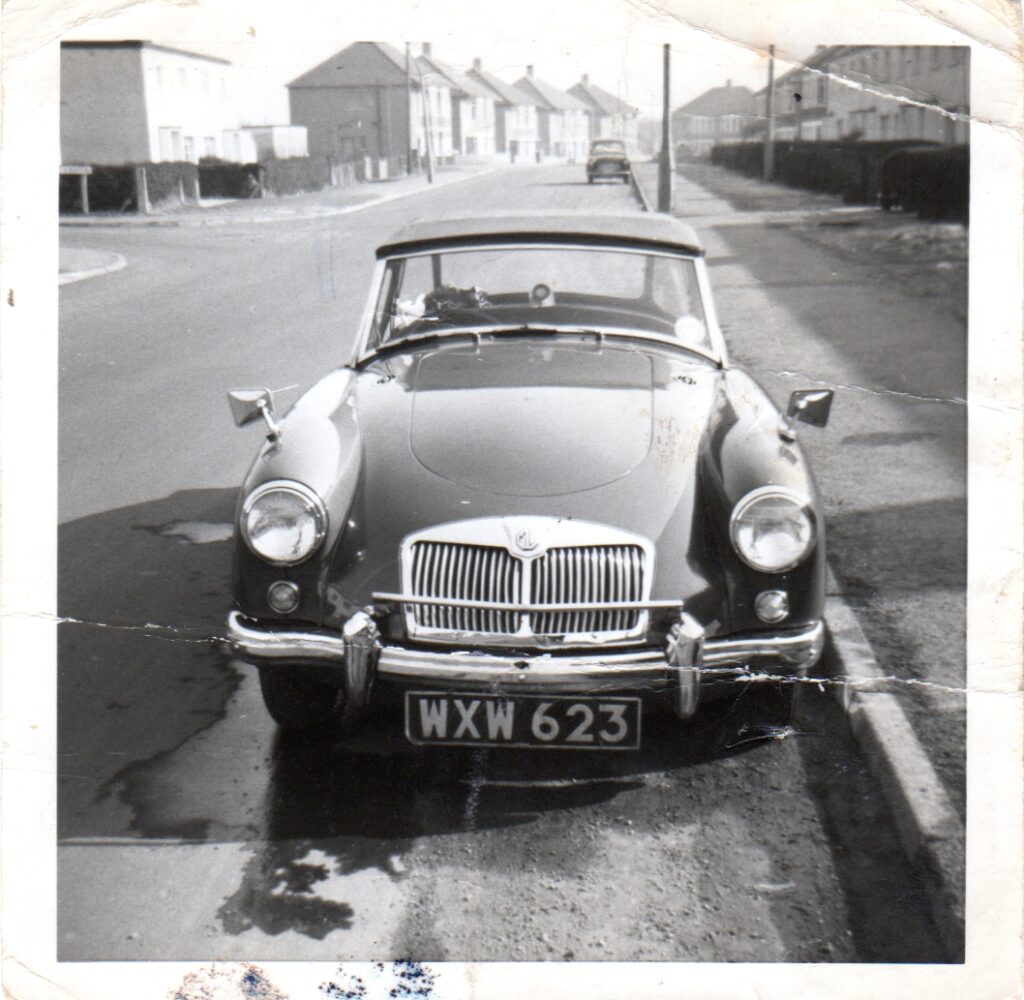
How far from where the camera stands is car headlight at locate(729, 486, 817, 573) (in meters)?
2.46

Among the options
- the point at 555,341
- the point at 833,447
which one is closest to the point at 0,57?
the point at 555,341

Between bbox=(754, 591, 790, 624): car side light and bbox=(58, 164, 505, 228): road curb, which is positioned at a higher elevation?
bbox=(58, 164, 505, 228): road curb

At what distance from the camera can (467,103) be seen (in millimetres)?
4598

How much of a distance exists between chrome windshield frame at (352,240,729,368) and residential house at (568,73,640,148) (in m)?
0.36

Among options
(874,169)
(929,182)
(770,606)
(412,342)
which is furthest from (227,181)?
(874,169)

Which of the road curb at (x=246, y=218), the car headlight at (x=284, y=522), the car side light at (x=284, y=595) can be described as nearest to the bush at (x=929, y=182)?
the car headlight at (x=284, y=522)

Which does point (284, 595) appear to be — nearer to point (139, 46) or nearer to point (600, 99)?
point (139, 46)

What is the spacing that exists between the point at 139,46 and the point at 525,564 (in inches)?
59.2

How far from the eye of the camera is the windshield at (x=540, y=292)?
133 inches

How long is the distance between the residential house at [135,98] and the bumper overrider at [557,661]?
124cm

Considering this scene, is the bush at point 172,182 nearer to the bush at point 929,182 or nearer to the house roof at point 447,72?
the house roof at point 447,72

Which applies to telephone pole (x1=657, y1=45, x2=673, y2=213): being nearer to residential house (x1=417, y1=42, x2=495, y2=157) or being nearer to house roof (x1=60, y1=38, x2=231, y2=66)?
residential house (x1=417, y1=42, x2=495, y2=157)

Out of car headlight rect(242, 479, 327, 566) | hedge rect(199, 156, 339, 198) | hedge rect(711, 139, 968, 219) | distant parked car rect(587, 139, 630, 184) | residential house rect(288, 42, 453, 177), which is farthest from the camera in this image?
hedge rect(199, 156, 339, 198)

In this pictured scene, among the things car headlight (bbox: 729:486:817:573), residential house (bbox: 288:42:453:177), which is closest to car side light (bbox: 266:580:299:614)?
car headlight (bbox: 729:486:817:573)
